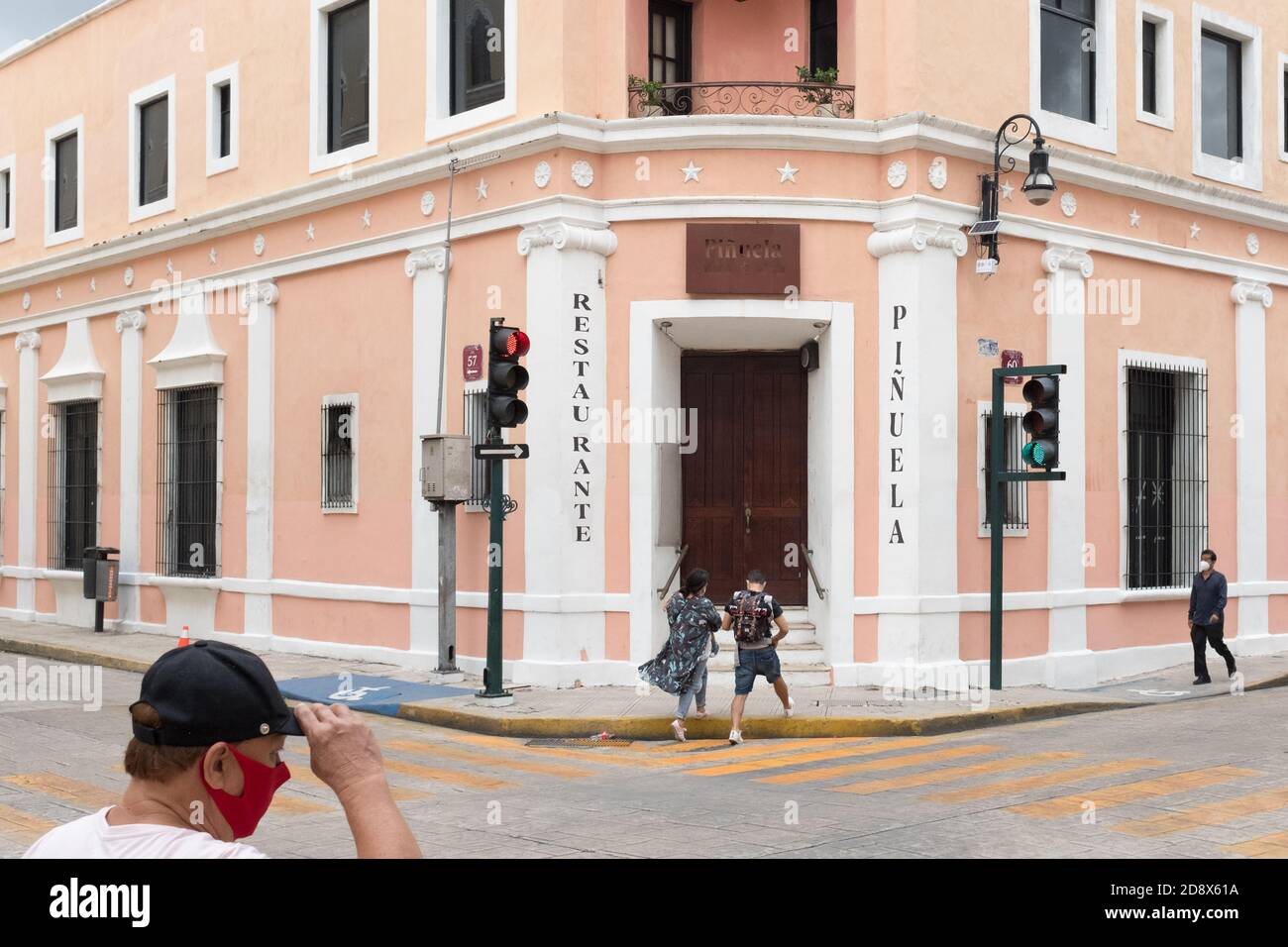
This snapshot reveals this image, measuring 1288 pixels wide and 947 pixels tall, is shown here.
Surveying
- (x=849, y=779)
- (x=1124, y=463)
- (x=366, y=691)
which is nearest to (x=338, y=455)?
(x=366, y=691)

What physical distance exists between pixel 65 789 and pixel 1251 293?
16.1m

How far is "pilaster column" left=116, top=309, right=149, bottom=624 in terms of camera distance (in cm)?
2256

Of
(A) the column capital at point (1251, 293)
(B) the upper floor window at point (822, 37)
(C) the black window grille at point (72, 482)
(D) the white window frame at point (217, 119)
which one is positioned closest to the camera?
(B) the upper floor window at point (822, 37)

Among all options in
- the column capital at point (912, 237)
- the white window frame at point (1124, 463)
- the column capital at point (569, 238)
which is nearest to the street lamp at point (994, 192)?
the column capital at point (912, 237)

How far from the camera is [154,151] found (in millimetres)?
22922

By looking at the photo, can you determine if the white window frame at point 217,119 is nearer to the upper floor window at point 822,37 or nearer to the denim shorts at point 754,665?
the upper floor window at point 822,37

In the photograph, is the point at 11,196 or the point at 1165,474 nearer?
the point at 1165,474

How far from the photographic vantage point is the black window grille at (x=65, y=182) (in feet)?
82.2

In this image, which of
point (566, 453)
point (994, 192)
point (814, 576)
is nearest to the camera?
point (566, 453)

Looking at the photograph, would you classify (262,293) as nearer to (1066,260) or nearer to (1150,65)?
(1066,260)

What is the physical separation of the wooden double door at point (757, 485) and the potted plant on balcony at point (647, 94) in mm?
2984

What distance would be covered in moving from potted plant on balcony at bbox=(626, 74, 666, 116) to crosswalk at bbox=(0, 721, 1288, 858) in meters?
7.20

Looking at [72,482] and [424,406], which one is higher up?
[424,406]
